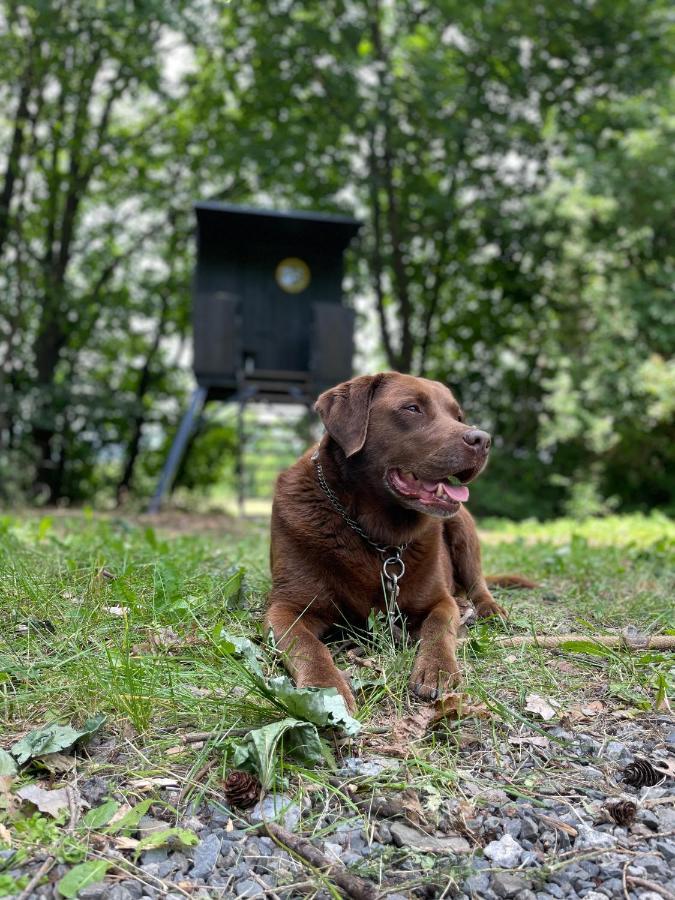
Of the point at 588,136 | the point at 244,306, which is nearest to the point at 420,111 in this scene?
the point at 588,136

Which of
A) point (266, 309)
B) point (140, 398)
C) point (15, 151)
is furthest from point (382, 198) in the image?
point (15, 151)

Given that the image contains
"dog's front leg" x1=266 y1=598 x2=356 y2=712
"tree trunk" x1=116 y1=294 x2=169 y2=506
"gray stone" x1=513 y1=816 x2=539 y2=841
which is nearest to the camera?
"gray stone" x1=513 y1=816 x2=539 y2=841

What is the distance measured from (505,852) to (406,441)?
1.62 meters

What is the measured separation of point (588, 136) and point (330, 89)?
4758 mm

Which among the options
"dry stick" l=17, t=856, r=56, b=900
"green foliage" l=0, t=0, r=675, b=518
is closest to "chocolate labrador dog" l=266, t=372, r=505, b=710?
"dry stick" l=17, t=856, r=56, b=900

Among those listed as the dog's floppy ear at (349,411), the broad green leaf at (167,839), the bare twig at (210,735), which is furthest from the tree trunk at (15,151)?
the broad green leaf at (167,839)

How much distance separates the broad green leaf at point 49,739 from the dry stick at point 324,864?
24.2 inches

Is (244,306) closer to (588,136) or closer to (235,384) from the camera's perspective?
(235,384)

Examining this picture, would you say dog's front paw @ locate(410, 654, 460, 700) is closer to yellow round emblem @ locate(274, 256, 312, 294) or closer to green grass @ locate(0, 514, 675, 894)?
green grass @ locate(0, 514, 675, 894)

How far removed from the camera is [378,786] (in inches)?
85.0

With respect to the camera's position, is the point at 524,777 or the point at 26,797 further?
the point at 524,777

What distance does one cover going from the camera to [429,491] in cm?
319

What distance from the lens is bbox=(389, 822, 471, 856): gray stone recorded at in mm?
1979

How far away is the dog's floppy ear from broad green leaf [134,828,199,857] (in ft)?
5.22
